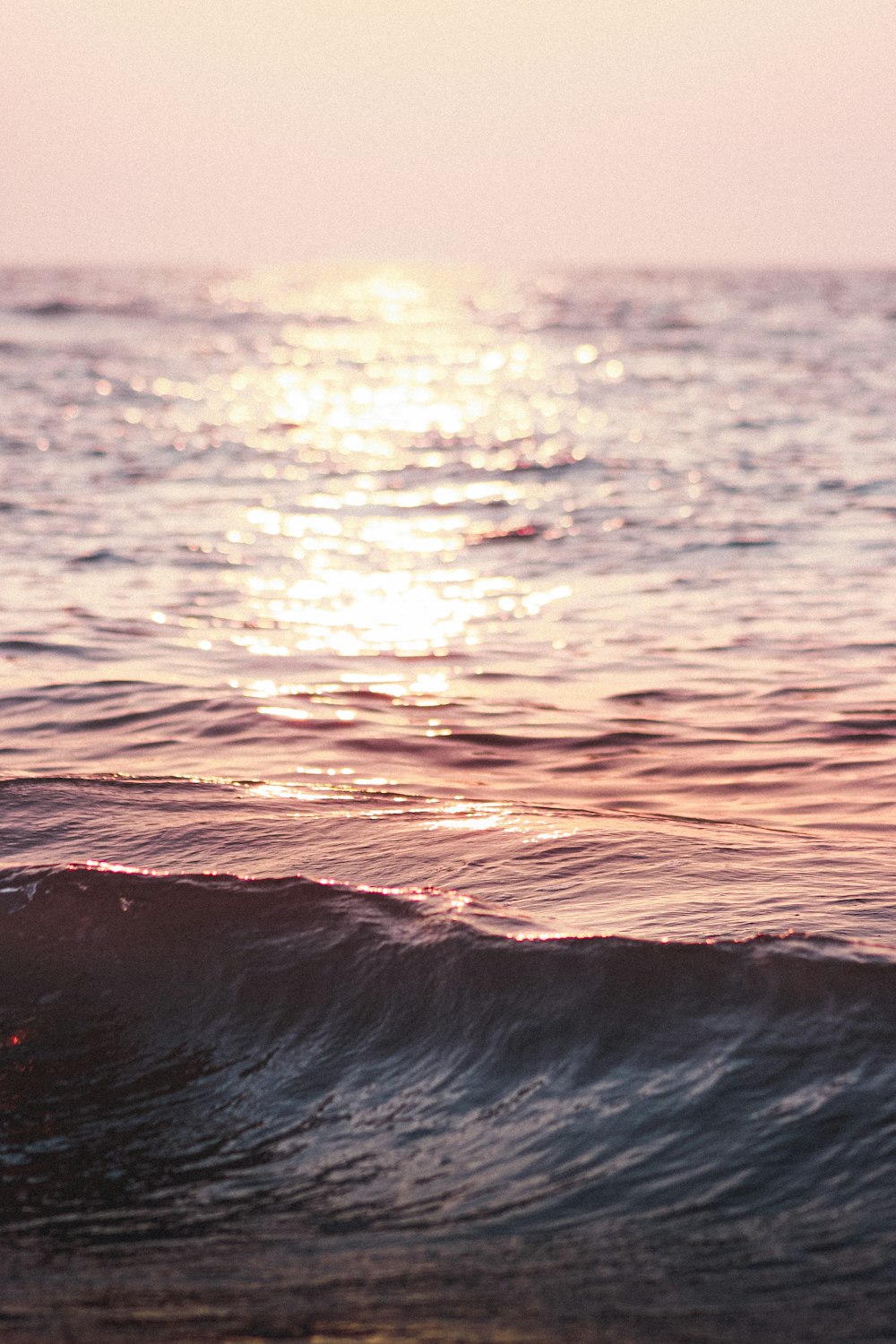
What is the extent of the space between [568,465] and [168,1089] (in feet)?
50.8

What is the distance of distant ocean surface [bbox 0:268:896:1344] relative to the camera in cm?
295

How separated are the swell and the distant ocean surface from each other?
11 mm

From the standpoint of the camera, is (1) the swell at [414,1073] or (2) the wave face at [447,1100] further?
(1) the swell at [414,1073]

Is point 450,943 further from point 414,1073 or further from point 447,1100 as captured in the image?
point 447,1100

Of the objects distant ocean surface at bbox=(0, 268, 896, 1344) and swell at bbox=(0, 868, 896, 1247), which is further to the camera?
swell at bbox=(0, 868, 896, 1247)

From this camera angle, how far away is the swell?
3170 mm

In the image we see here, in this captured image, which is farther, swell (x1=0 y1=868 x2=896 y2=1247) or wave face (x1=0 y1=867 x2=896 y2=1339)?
swell (x1=0 y1=868 x2=896 y2=1247)

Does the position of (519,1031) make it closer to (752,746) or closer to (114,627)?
(752,746)

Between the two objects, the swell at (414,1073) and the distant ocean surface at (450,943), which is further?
the swell at (414,1073)

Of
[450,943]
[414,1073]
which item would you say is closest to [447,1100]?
[414,1073]

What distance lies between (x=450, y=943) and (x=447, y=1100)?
58 centimetres

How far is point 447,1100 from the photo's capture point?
3.56 m

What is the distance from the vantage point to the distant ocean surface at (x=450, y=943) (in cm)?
295

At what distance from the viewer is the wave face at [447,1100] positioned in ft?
9.78
